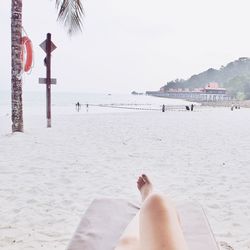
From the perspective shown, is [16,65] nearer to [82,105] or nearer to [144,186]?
[144,186]

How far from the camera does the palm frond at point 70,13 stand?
934 centimetres

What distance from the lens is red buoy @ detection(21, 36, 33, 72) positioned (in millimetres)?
8751

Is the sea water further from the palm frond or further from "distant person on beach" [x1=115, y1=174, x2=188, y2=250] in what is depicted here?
"distant person on beach" [x1=115, y1=174, x2=188, y2=250]

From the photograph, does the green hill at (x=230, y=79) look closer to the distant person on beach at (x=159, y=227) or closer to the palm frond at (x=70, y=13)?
the palm frond at (x=70, y=13)

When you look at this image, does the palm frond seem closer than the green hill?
Yes

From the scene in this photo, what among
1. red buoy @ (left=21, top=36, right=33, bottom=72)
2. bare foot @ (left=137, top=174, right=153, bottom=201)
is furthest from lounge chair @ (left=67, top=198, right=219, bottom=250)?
red buoy @ (left=21, top=36, right=33, bottom=72)

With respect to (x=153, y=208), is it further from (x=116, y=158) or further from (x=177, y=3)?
(x=177, y=3)

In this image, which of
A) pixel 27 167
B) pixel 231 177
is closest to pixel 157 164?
pixel 231 177

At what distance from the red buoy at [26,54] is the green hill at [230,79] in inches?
3519

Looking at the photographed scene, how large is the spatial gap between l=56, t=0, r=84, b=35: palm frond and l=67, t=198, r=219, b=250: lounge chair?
306 inches

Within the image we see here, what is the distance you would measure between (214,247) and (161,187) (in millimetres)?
2668

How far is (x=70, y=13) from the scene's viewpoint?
9.43 m

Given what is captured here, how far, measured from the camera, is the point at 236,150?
7.26 meters

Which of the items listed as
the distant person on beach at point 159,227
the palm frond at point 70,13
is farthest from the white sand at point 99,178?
the palm frond at point 70,13
